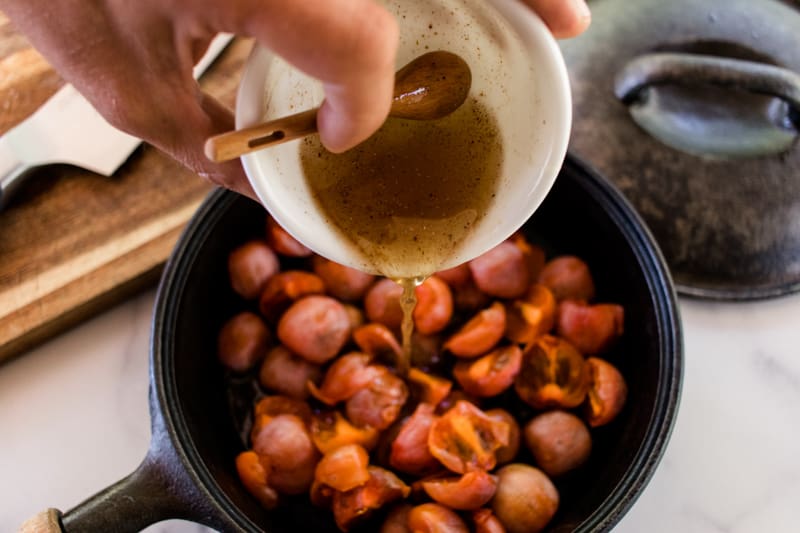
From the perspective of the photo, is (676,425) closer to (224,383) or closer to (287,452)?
(287,452)

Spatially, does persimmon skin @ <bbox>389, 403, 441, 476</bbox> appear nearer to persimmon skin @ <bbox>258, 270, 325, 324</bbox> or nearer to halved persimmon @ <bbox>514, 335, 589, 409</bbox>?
halved persimmon @ <bbox>514, 335, 589, 409</bbox>

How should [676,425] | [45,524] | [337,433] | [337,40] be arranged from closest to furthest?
[337,40]
[45,524]
[337,433]
[676,425]

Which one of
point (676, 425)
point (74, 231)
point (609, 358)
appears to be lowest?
point (676, 425)

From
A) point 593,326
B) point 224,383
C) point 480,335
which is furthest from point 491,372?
point 224,383

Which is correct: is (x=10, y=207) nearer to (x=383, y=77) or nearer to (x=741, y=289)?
(x=383, y=77)

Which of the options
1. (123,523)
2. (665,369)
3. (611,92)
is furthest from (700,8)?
(123,523)

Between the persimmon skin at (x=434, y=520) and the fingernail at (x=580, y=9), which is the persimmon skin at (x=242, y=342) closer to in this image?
the persimmon skin at (x=434, y=520)
